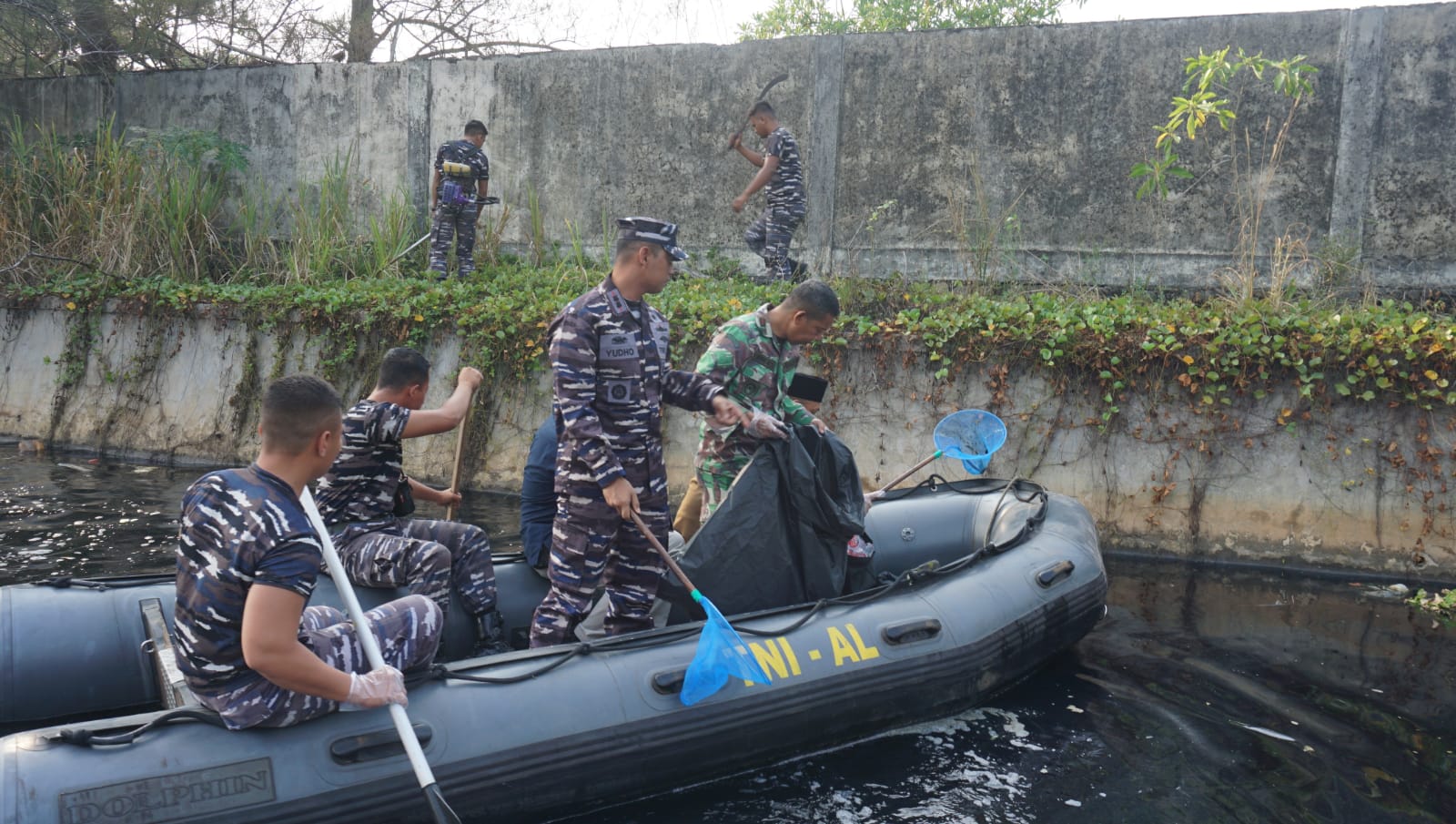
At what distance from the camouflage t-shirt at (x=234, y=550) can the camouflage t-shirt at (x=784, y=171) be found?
6.08 meters

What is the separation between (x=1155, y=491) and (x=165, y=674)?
17.8 ft

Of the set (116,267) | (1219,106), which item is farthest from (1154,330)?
(116,267)

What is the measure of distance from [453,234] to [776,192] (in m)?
2.93

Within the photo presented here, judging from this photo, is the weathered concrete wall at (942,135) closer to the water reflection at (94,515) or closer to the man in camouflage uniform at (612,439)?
the water reflection at (94,515)

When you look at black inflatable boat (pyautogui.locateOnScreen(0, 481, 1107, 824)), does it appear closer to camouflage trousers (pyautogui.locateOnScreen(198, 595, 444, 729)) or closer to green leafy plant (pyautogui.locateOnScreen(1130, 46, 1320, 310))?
camouflage trousers (pyautogui.locateOnScreen(198, 595, 444, 729))

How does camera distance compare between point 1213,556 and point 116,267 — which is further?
point 116,267

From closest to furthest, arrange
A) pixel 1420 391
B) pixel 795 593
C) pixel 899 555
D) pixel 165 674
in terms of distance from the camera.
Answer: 1. pixel 165 674
2. pixel 795 593
3. pixel 899 555
4. pixel 1420 391

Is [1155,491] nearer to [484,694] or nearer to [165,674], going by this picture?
[484,694]

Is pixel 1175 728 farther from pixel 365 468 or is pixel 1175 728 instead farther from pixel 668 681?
pixel 365 468

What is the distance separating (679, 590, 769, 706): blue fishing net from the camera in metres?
3.56

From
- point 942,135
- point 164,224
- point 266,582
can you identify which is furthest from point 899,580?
point 164,224

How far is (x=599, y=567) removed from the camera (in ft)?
12.9

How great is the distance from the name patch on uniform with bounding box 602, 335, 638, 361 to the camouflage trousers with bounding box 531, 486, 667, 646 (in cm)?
49

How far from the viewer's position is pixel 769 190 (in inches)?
329
